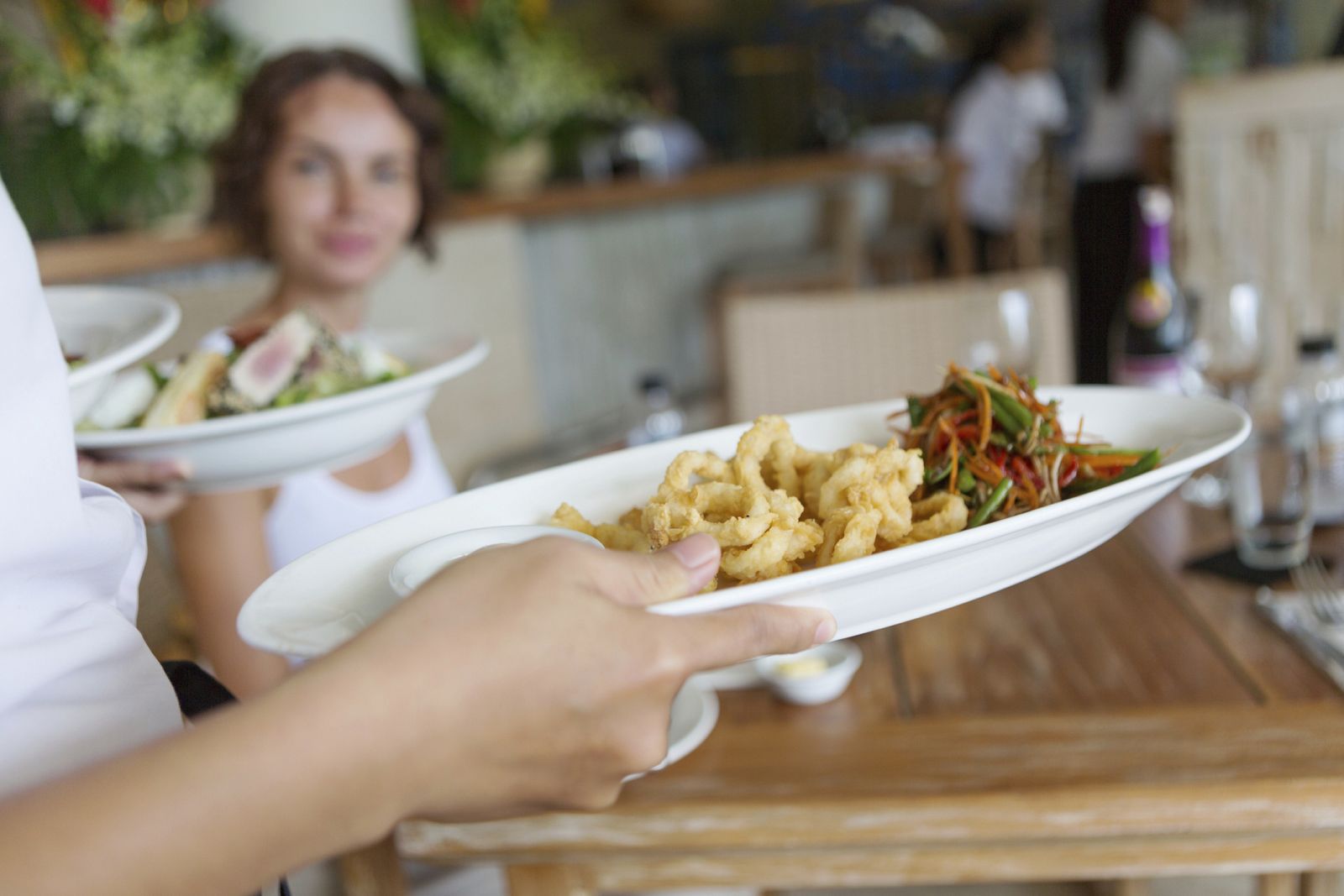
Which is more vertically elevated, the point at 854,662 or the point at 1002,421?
the point at 1002,421

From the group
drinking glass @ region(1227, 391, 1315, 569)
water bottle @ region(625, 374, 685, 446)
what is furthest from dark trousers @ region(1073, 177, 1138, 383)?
drinking glass @ region(1227, 391, 1315, 569)

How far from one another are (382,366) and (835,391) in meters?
1.40

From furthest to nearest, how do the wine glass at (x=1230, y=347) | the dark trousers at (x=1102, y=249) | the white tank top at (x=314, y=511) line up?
the dark trousers at (x=1102, y=249) < the white tank top at (x=314, y=511) < the wine glass at (x=1230, y=347)

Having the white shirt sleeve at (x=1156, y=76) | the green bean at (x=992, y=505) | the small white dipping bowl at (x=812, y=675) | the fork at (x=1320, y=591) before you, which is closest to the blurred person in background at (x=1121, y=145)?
the white shirt sleeve at (x=1156, y=76)

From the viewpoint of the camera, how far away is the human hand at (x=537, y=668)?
18.0 inches

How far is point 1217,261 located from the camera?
3.37 m

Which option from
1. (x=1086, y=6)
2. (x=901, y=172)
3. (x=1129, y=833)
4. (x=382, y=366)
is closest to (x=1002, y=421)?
(x=1129, y=833)

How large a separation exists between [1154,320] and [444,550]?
65.8 inches

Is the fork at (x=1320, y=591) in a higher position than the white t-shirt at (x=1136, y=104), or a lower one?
lower

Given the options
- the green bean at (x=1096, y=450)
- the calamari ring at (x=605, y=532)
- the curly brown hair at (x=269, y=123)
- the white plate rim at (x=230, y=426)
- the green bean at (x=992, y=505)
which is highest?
the curly brown hair at (x=269, y=123)

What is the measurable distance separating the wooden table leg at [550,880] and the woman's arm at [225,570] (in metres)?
0.81

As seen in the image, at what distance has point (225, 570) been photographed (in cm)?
170

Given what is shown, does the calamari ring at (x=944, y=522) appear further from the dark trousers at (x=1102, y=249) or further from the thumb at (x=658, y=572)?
the dark trousers at (x=1102, y=249)

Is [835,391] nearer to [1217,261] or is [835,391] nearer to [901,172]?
[1217,261]
